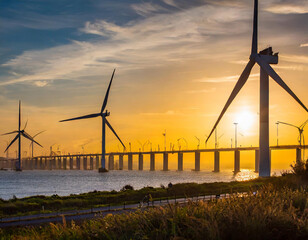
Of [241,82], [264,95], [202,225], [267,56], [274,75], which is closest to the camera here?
[202,225]

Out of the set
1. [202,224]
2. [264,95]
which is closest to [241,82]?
[264,95]

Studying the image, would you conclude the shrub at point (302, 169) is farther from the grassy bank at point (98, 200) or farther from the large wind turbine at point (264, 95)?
the large wind turbine at point (264, 95)

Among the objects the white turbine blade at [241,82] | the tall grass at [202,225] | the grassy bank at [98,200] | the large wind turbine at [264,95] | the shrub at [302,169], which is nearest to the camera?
the tall grass at [202,225]

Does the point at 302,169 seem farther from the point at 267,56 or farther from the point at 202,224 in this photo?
the point at 267,56

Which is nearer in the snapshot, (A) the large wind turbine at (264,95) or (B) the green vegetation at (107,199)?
(B) the green vegetation at (107,199)

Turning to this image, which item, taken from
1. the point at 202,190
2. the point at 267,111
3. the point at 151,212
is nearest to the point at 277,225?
the point at 151,212

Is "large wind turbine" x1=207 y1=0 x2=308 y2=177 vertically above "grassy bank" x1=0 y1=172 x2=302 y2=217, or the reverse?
"large wind turbine" x1=207 y1=0 x2=308 y2=177

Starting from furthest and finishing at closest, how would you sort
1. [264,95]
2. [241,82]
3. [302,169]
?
[241,82]
[264,95]
[302,169]

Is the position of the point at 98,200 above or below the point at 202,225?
below

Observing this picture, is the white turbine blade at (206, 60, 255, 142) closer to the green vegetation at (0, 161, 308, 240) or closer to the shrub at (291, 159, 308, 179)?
the shrub at (291, 159, 308, 179)

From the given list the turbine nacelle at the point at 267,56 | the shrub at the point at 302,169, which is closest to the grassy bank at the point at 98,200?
the shrub at the point at 302,169

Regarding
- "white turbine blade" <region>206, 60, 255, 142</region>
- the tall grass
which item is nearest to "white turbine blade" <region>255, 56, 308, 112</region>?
"white turbine blade" <region>206, 60, 255, 142</region>

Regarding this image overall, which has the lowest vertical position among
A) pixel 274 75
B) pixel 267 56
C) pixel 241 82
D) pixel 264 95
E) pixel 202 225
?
pixel 202 225

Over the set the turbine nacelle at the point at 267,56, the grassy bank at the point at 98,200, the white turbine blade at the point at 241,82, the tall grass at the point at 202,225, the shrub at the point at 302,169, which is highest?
the turbine nacelle at the point at 267,56
